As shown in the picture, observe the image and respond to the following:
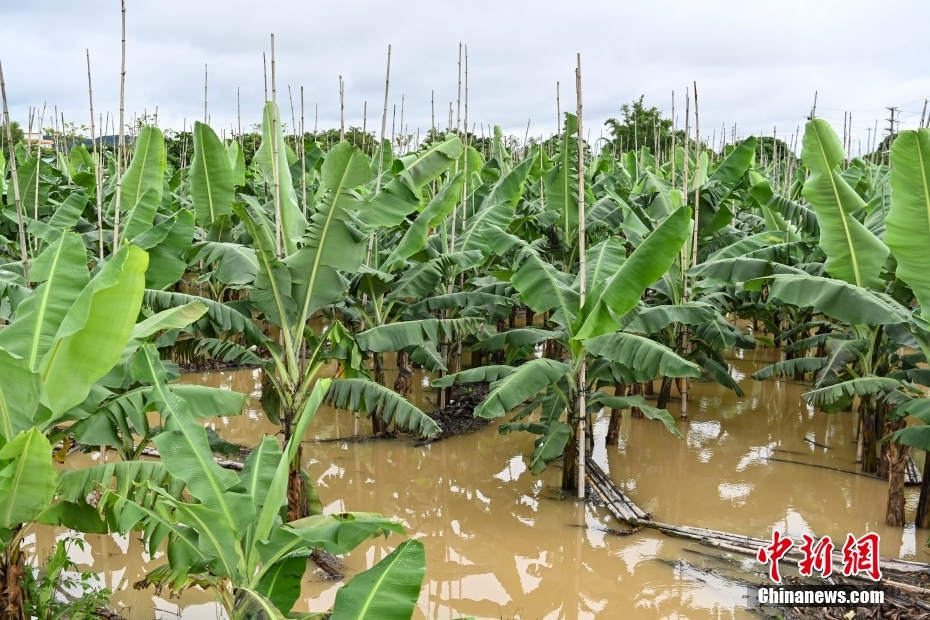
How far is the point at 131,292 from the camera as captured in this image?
12.9ft

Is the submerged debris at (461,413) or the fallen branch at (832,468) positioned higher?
the submerged debris at (461,413)

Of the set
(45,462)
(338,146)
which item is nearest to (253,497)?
(45,462)

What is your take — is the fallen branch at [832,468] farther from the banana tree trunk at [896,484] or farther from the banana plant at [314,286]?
the banana plant at [314,286]

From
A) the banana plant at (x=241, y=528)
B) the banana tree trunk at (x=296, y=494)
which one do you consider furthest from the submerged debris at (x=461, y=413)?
the banana plant at (x=241, y=528)

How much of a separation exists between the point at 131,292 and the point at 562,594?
367cm

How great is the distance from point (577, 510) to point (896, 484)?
261cm

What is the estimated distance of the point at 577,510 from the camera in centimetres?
692

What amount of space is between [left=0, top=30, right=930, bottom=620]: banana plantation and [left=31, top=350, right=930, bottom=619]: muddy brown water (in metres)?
0.03

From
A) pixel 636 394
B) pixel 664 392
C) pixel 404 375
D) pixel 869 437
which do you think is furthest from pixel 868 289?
pixel 404 375

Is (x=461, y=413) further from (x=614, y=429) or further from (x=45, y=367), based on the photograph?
(x=45, y=367)

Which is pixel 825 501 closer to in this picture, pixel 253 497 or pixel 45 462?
pixel 253 497

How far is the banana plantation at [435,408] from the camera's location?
3992 mm

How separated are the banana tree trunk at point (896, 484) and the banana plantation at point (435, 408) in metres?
0.02

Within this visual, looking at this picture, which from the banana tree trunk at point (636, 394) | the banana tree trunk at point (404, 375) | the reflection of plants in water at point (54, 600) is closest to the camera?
the reflection of plants in water at point (54, 600)
